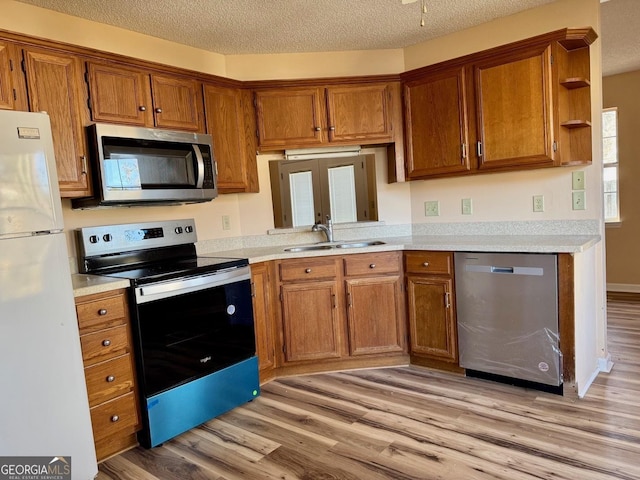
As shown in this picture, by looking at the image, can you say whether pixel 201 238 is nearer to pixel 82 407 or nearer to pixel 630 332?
pixel 82 407

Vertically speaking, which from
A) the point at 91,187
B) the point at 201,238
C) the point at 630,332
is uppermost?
the point at 91,187

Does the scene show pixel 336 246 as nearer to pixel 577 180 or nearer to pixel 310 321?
pixel 310 321

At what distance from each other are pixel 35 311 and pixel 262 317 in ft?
4.59

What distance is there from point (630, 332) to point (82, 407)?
3890 mm

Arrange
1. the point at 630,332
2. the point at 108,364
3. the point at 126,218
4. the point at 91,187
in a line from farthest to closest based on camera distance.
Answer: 1. the point at 630,332
2. the point at 126,218
3. the point at 91,187
4. the point at 108,364

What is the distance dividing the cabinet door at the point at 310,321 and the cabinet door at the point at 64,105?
1.40 meters

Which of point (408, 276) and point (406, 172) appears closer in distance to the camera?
point (408, 276)

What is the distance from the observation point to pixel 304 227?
346 cm

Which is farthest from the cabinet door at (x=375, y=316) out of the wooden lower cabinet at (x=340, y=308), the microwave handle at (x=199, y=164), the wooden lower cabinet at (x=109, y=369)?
the wooden lower cabinet at (x=109, y=369)

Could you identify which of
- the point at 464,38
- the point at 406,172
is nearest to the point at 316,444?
the point at 406,172

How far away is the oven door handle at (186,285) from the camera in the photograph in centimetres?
213

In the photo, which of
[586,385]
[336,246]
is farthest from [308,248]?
[586,385]

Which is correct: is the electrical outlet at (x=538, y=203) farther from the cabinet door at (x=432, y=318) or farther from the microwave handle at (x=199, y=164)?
the microwave handle at (x=199, y=164)

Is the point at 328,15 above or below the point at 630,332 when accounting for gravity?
above
